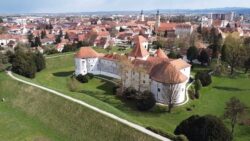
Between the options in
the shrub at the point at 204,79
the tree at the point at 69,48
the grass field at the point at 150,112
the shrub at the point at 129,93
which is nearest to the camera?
the grass field at the point at 150,112

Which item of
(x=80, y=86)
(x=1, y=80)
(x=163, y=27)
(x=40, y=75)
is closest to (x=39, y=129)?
(x=1, y=80)

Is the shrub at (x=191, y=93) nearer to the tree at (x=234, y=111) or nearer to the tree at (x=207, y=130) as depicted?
the tree at (x=234, y=111)

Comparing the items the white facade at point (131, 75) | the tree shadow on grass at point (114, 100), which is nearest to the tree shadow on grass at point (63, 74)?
the white facade at point (131, 75)

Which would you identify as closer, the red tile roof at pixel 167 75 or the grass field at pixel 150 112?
the grass field at pixel 150 112

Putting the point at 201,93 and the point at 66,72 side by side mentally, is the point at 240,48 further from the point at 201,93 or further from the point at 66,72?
the point at 66,72

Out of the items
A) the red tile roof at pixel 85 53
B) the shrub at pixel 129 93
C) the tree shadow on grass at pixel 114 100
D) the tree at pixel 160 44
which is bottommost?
→ the tree shadow on grass at pixel 114 100

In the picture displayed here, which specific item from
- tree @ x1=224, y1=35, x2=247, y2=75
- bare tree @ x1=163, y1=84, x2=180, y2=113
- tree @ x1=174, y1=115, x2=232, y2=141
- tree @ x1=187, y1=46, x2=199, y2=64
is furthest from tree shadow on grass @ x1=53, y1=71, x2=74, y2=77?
tree @ x1=174, y1=115, x2=232, y2=141
